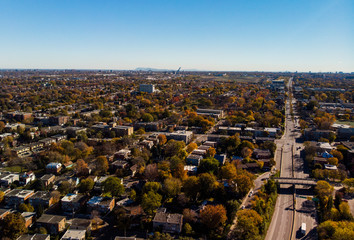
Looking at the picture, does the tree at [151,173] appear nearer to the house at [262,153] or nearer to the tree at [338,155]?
the house at [262,153]

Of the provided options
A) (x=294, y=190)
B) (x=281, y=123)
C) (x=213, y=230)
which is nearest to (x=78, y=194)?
(x=213, y=230)

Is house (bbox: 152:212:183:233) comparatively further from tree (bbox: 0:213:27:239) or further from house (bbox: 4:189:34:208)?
house (bbox: 4:189:34:208)

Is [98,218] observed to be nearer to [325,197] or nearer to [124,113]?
[325,197]

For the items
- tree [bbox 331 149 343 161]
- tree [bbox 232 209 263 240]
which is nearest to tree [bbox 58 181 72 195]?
tree [bbox 232 209 263 240]

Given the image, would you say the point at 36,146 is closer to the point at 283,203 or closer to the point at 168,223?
the point at 168,223

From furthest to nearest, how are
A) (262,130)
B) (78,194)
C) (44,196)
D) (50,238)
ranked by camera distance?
(262,130) < (78,194) < (44,196) < (50,238)

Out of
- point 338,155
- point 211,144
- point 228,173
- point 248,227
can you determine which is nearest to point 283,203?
point 228,173
